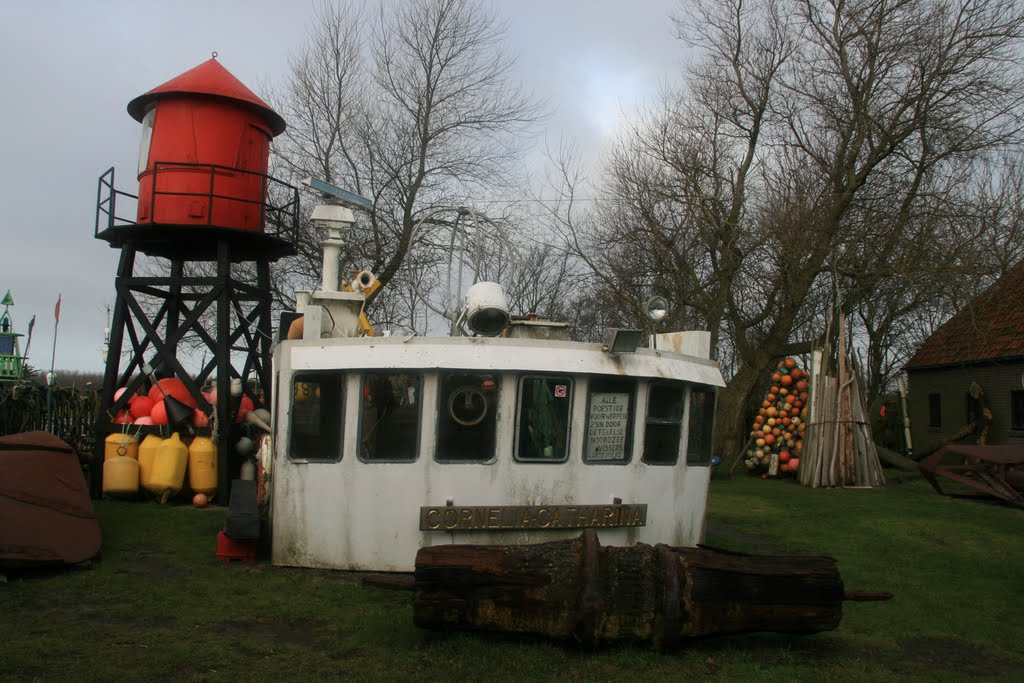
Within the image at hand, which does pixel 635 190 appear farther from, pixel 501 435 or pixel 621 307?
pixel 501 435

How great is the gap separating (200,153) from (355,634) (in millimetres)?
10368

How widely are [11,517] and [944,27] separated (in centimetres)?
2263

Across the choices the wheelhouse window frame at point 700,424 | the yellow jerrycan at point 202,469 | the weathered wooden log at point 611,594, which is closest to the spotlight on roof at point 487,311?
the wheelhouse window frame at point 700,424

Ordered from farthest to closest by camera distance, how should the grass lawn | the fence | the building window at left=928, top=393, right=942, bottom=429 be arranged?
the building window at left=928, top=393, right=942, bottom=429
the fence
the grass lawn

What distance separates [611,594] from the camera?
686cm

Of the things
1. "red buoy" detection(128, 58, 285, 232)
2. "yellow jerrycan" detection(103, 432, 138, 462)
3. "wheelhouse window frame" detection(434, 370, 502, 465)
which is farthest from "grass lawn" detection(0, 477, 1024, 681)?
"red buoy" detection(128, 58, 285, 232)

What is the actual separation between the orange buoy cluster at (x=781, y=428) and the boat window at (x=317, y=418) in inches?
647

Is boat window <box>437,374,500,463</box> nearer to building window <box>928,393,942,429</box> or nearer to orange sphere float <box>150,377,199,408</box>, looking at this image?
orange sphere float <box>150,377,199,408</box>

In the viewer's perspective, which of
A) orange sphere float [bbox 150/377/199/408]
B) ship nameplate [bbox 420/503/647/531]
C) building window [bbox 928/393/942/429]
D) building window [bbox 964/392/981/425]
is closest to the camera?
ship nameplate [bbox 420/503/647/531]

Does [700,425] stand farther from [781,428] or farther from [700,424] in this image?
[781,428]

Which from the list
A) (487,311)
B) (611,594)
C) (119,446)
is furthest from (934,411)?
(611,594)

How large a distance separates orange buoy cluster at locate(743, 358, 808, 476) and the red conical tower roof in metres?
14.8

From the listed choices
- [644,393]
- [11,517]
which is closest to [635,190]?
[644,393]

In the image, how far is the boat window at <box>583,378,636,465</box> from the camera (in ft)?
30.2
